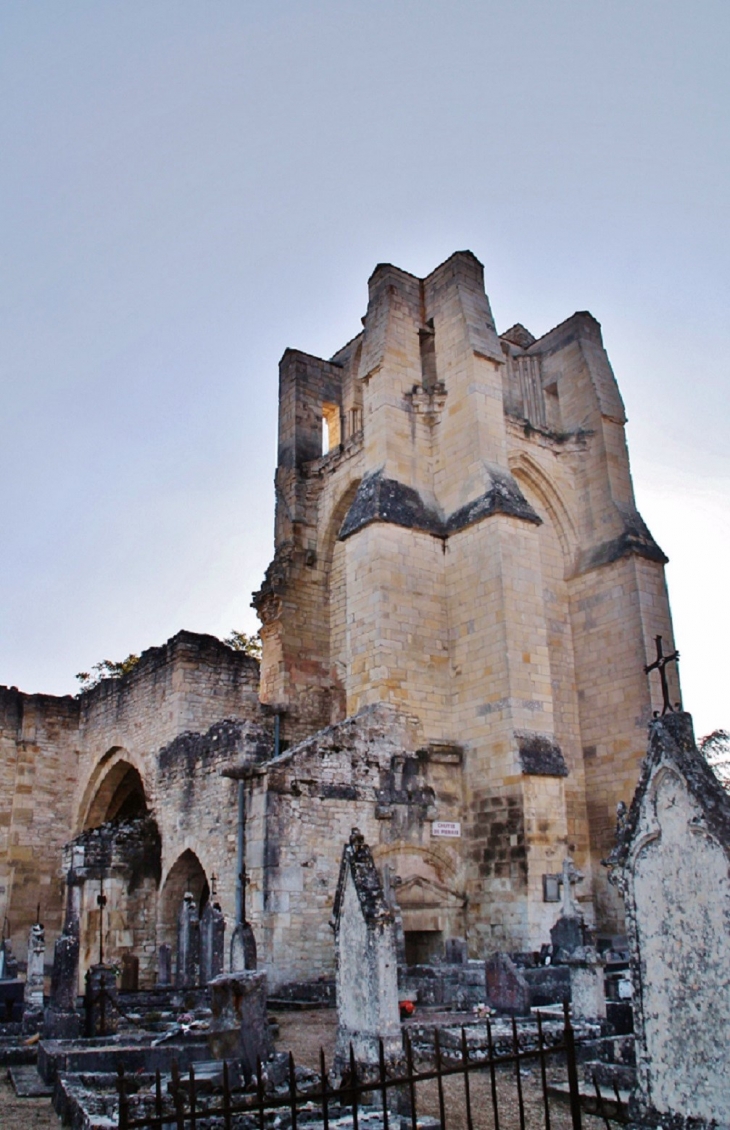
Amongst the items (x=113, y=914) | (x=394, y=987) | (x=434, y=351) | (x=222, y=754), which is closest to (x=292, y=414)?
(x=434, y=351)

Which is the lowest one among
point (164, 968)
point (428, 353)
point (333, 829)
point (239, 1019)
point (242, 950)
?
point (164, 968)

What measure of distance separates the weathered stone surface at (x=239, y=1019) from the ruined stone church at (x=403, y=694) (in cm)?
436

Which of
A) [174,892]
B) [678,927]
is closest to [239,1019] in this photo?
[678,927]

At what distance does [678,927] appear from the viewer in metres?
3.53

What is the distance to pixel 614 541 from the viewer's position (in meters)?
16.3

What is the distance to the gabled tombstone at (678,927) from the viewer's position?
3.34 m

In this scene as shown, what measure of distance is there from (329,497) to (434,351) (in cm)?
381

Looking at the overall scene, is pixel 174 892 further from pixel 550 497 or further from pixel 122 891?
pixel 550 497

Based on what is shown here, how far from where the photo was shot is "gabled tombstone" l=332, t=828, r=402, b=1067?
203 inches

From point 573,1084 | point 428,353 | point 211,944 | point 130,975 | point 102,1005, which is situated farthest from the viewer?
point 428,353

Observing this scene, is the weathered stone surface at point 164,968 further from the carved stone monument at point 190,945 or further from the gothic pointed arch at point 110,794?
the gothic pointed arch at point 110,794

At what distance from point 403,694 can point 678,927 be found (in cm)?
965

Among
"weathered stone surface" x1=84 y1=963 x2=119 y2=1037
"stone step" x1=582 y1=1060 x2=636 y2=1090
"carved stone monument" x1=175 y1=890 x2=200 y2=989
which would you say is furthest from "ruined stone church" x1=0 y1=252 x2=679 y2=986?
"stone step" x1=582 y1=1060 x2=636 y2=1090

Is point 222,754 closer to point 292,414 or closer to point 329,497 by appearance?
point 329,497
